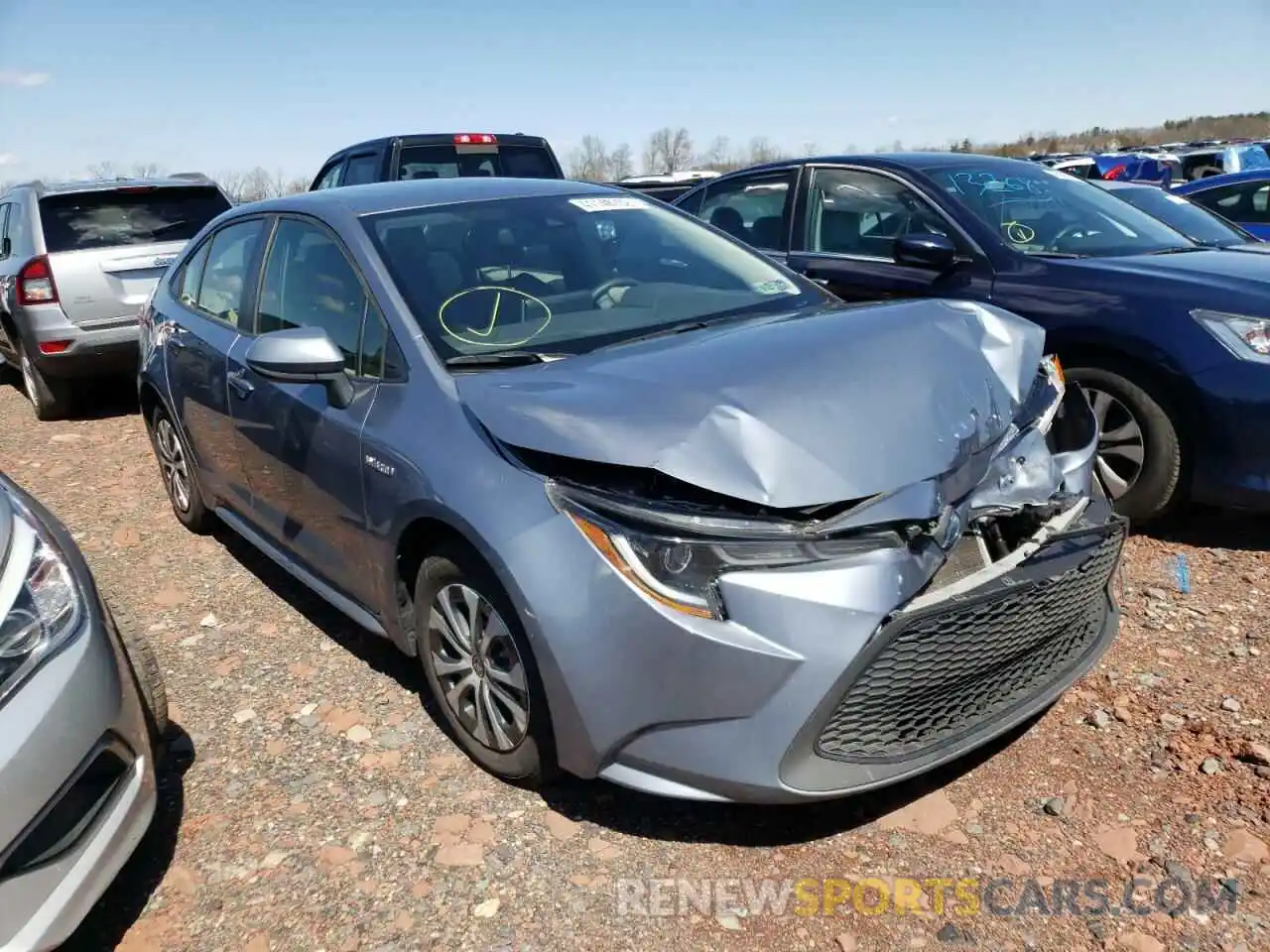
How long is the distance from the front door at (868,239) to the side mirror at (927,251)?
0.07 m

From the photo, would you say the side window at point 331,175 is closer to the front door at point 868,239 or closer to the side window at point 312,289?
the front door at point 868,239

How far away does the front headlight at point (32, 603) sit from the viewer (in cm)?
202

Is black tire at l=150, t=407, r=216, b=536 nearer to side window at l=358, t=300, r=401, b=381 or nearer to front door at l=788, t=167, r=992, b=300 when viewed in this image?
side window at l=358, t=300, r=401, b=381

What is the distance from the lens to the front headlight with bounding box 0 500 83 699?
6.63 feet

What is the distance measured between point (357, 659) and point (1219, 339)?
3420mm

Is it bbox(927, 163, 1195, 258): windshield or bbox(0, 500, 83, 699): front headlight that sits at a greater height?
bbox(927, 163, 1195, 258): windshield

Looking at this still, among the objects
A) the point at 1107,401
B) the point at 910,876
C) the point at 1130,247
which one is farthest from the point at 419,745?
the point at 1130,247

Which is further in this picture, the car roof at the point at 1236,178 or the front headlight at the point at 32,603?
the car roof at the point at 1236,178

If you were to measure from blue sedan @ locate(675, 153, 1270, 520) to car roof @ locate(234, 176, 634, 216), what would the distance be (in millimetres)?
1684

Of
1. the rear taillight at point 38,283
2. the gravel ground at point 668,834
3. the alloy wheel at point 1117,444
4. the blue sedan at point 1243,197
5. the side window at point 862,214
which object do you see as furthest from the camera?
the blue sedan at point 1243,197

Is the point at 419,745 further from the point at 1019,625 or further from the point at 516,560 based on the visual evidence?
the point at 1019,625

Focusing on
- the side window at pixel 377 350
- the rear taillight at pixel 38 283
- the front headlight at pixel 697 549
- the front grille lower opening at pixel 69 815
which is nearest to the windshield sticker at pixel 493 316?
the side window at pixel 377 350

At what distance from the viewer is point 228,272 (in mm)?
4156

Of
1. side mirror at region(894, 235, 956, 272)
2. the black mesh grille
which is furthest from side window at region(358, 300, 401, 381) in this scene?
side mirror at region(894, 235, 956, 272)
